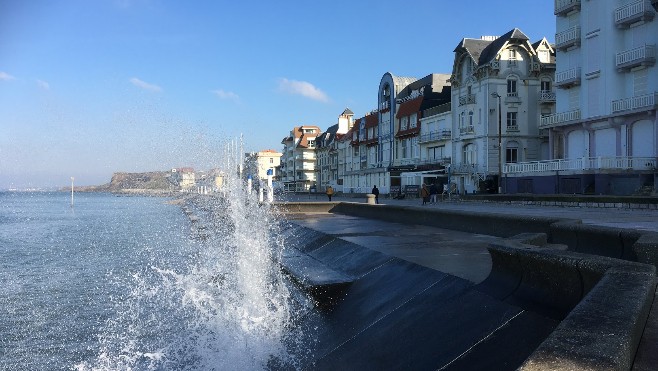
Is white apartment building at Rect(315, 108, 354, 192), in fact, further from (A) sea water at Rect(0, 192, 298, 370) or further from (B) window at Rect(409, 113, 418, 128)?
(A) sea water at Rect(0, 192, 298, 370)

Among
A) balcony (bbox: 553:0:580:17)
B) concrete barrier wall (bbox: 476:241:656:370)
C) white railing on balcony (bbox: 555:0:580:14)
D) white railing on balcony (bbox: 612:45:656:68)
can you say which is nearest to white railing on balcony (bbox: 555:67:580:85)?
white railing on balcony (bbox: 612:45:656:68)

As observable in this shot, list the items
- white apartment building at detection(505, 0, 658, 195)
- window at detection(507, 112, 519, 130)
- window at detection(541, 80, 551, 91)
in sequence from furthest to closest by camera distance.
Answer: window at detection(541, 80, 551, 91) < window at detection(507, 112, 519, 130) < white apartment building at detection(505, 0, 658, 195)

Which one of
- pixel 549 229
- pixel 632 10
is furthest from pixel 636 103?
pixel 549 229

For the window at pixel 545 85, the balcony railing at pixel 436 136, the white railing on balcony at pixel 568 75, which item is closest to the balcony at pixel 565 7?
the white railing on balcony at pixel 568 75

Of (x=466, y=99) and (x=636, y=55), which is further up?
(x=466, y=99)

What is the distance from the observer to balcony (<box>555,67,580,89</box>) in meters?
40.4

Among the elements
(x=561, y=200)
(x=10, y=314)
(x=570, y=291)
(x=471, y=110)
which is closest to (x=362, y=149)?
(x=471, y=110)

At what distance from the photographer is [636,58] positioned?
34375 millimetres

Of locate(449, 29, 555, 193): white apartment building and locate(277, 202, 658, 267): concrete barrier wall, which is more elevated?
locate(449, 29, 555, 193): white apartment building

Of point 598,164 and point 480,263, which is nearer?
point 480,263

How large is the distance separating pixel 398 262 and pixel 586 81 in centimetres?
3612

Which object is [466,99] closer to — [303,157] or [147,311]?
[147,311]

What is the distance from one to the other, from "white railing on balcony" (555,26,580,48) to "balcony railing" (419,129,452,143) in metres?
17.0

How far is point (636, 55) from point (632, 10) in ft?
9.63
